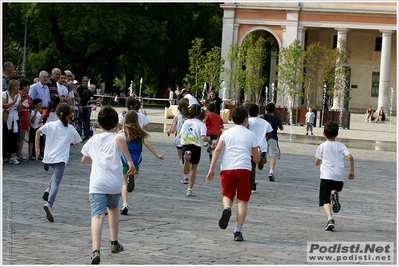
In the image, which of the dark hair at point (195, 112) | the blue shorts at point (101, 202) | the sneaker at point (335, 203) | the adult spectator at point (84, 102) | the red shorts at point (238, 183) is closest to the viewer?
the blue shorts at point (101, 202)

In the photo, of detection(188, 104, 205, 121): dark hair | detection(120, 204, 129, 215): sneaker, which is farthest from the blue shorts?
detection(188, 104, 205, 121): dark hair

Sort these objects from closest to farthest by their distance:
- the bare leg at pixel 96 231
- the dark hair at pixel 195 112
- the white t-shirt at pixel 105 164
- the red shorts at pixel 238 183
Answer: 1. the bare leg at pixel 96 231
2. the white t-shirt at pixel 105 164
3. the red shorts at pixel 238 183
4. the dark hair at pixel 195 112

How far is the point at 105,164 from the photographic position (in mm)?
9055

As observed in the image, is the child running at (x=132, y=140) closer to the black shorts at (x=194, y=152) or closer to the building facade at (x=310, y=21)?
the black shorts at (x=194, y=152)

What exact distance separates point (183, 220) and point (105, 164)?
286cm

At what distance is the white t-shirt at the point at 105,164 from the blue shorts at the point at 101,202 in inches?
2.0

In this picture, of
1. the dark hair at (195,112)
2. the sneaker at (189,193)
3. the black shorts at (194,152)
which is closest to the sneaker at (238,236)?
the sneaker at (189,193)

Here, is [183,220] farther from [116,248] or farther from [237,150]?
[116,248]

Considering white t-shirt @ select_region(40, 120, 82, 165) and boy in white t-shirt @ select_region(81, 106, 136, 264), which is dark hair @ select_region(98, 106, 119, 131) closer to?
boy in white t-shirt @ select_region(81, 106, 136, 264)

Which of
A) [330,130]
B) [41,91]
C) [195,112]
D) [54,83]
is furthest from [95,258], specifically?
[54,83]

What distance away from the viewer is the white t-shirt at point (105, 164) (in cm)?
900

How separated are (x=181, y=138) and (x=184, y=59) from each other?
179 feet

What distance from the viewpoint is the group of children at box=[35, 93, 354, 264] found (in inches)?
356

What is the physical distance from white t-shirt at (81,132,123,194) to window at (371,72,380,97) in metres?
63.3
